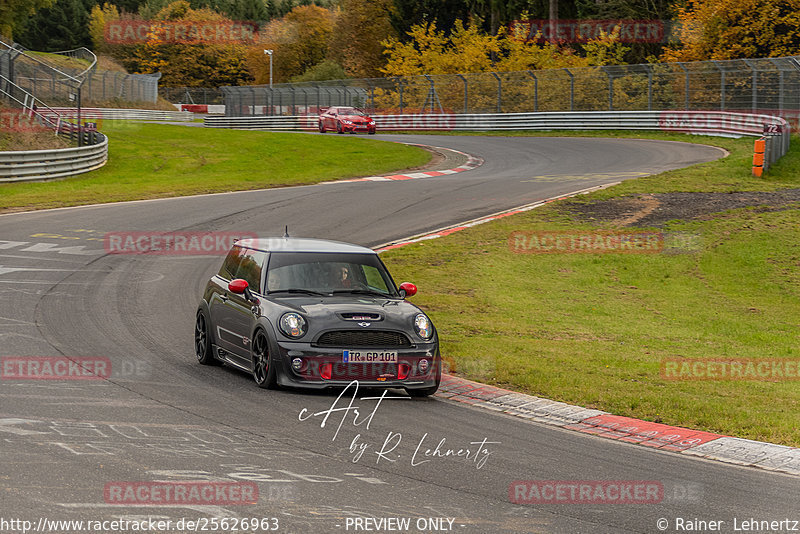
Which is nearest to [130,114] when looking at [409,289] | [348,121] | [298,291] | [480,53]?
[348,121]

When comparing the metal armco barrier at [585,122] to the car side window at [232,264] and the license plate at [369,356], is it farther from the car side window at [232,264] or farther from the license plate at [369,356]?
the license plate at [369,356]

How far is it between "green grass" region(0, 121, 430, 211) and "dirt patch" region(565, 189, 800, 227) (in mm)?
11748

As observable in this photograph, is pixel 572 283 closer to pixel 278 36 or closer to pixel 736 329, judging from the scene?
pixel 736 329

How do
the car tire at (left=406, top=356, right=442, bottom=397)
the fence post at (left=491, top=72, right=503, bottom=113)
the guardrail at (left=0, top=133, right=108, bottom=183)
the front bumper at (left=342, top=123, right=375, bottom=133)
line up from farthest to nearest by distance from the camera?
the front bumper at (left=342, top=123, right=375, bottom=133)
the fence post at (left=491, top=72, right=503, bottom=113)
the guardrail at (left=0, top=133, right=108, bottom=183)
the car tire at (left=406, top=356, right=442, bottom=397)

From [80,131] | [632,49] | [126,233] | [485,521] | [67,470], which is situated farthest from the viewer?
[632,49]

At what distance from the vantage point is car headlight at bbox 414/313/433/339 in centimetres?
1023

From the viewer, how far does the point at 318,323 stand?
992 cm

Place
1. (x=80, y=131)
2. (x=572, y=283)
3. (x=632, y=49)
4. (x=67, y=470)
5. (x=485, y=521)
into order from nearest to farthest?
(x=485, y=521) → (x=67, y=470) → (x=572, y=283) → (x=80, y=131) → (x=632, y=49)

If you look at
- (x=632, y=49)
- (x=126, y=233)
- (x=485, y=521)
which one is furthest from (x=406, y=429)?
(x=632, y=49)

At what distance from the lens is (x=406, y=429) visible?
343 inches

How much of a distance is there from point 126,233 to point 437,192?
32.4ft

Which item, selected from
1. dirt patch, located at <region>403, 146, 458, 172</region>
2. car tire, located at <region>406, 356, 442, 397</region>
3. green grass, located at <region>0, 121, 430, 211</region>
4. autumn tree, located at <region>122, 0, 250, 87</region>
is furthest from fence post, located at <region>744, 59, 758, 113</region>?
autumn tree, located at <region>122, 0, 250, 87</region>

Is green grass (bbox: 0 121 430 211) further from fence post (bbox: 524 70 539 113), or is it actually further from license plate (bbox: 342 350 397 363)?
license plate (bbox: 342 350 397 363)

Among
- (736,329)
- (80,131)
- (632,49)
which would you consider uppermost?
(632,49)
